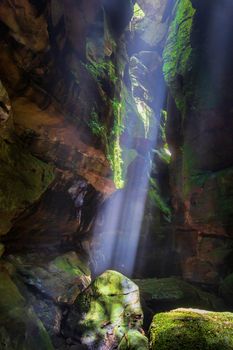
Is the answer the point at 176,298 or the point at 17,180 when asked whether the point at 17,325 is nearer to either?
the point at 17,180

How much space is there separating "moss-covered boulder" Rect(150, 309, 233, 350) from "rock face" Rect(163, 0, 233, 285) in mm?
9582

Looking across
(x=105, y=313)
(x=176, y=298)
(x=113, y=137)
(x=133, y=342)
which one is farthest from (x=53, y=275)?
(x=113, y=137)

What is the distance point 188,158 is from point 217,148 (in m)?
1.63

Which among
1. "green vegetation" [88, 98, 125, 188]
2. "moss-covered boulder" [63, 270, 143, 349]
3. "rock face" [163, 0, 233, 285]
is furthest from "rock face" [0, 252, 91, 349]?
"rock face" [163, 0, 233, 285]

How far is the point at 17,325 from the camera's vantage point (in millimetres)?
6137

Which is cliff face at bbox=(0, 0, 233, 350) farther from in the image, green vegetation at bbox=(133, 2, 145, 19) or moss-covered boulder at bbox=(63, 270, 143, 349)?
green vegetation at bbox=(133, 2, 145, 19)

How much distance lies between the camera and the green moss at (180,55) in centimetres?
1602

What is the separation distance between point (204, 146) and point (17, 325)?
11.8 m

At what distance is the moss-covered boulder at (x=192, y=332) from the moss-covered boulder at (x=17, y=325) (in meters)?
3.09

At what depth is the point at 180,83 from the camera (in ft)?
54.2

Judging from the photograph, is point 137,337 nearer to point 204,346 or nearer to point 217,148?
point 204,346

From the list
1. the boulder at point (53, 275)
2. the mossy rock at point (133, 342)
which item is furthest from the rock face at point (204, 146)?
the mossy rock at point (133, 342)

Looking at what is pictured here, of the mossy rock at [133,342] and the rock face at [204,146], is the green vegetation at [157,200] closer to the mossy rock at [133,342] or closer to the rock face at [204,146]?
the rock face at [204,146]

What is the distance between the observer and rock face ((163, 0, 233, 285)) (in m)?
13.7
